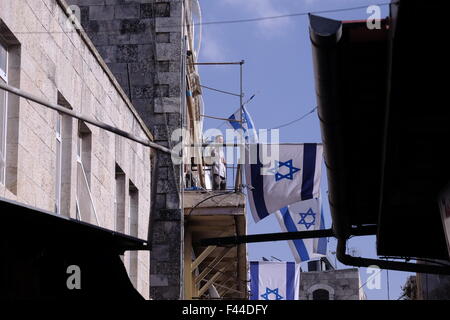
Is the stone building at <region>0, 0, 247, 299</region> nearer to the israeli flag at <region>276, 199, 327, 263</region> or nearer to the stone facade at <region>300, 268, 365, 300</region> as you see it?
the israeli flag at <region>276, 199, 327, 263</region>

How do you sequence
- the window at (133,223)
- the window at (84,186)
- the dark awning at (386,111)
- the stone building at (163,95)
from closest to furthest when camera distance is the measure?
the dark awning at (386,111) < the window at (84,186) < the window at (133,223) < the stone building at (163,95)

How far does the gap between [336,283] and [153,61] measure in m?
34.9

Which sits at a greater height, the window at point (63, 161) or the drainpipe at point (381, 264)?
the window at point (63, 161)

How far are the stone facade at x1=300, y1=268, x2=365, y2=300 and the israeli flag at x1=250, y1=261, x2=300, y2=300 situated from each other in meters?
25.8

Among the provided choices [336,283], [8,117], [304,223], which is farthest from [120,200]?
[336,283]

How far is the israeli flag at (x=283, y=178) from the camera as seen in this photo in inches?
816

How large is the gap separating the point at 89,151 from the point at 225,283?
17941 millimetres

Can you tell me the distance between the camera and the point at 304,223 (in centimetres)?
2531

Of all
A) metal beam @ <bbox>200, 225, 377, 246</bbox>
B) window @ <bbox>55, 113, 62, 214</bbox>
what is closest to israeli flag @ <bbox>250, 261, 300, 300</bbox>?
window @ <bbox>55, 113, 62, 214</bbox>

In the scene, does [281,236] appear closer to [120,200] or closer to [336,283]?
[120,200]

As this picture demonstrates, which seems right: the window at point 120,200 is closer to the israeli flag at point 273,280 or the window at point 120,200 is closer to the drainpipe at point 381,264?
the drainpipe at point 381,264

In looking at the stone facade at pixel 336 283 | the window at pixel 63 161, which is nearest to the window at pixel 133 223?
the window at pixel 63 161

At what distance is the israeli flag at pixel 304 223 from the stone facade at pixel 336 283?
29.6 m

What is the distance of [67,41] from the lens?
1349 cm
